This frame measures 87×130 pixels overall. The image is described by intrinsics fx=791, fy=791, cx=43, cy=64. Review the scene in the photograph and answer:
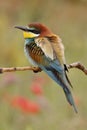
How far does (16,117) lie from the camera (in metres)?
4.51

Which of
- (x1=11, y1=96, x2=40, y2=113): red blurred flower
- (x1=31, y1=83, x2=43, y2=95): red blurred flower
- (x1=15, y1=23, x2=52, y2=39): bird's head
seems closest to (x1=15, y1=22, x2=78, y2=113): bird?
(x1=15, y1=23, x2=52, y2=39): bird's head

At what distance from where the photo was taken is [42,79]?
15.4ft

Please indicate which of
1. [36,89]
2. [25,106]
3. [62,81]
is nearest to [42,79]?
[36,89]

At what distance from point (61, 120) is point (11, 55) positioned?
1.66 meters

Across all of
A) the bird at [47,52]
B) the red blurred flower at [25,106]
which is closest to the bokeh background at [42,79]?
the red blurred flower at [25,106]

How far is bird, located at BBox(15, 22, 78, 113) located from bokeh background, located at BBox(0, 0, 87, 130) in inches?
23.5

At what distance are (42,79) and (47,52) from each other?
1.34m

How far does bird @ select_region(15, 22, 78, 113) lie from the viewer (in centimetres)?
330

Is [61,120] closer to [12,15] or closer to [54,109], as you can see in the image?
[54,109]

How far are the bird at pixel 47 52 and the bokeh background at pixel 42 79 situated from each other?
1.96 feet

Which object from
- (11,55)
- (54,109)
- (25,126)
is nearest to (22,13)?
(11,55)

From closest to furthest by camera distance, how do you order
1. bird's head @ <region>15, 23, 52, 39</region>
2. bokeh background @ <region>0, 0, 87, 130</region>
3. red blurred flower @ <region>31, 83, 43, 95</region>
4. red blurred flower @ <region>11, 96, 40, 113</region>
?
bird's head @ <region>15, 23, 52, 39</region> → red blurred flower @ <region>11, 96, 40, 113</region> → red blurred flower @ <region>31, 83, 43, 95</region> → bokeh background @ <region>0, 0, 87, 130</region>

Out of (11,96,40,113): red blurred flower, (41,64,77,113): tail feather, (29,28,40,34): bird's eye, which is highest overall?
(29,28,40,34): bird's eye

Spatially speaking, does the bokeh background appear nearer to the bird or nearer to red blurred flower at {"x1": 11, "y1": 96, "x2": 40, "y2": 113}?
red blurred flower at {"x1": 11, "y1": 96, "x2": 40, "y2": 113}
